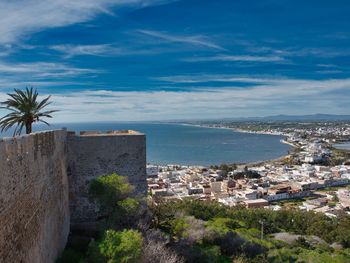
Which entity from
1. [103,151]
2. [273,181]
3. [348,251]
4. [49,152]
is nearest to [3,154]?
[49,152]

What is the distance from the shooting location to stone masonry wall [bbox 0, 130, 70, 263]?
16.2 ft

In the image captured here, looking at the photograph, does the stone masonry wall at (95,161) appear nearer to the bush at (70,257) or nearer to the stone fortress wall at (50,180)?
the stone fortress wall at (50,180)

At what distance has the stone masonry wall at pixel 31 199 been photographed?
195 inches

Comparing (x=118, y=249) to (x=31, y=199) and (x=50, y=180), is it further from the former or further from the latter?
(x=31, y=199)

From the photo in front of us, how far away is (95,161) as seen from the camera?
1219 cm

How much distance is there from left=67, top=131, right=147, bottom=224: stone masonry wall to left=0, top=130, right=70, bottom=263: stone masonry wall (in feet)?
5.79

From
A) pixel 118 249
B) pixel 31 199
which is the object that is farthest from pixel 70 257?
pixel 31 199

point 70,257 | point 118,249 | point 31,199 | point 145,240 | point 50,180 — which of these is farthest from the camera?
point 145,240

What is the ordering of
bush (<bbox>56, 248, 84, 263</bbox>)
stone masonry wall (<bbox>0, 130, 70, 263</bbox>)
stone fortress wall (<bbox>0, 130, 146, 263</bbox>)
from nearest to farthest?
stone masonry wall (<bbox>0, 130, 70, 263</bbox>) < stone fortress wall (<bbox>0, 130, 146, 263</bbox>) < bush (<bbox>56, 248, 84, 263</bbox>)

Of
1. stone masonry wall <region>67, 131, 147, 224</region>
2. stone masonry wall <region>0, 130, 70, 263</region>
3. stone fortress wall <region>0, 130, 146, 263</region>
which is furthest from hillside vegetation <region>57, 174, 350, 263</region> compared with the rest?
stone masonry wall <region>0, 130, 70, 263</region>

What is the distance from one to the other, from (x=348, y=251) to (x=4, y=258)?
A: 22929 mm

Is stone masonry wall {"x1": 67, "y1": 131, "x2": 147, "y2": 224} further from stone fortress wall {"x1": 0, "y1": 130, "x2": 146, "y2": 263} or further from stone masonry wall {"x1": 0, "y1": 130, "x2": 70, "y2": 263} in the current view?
stone masonry wall {"x1": 0, "y1": 130, "x2": 70, "y2": 263}

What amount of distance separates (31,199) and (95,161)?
581 centimetres

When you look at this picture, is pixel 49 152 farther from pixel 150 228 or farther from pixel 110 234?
pixel 150 228
